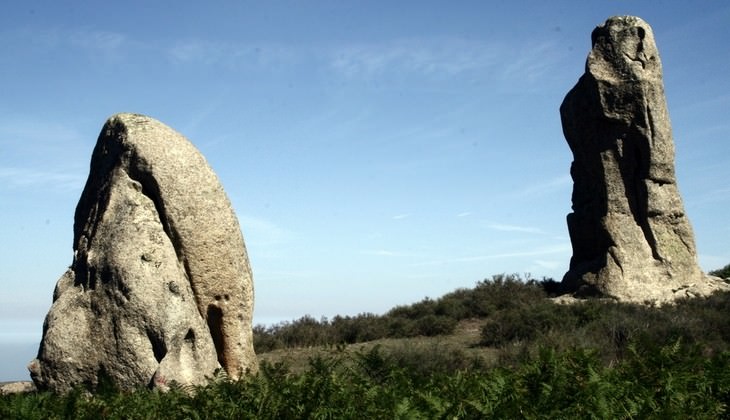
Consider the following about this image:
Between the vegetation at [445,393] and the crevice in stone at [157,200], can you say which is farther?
the crevice in stone at [157,200]

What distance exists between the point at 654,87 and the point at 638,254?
4.85 metres

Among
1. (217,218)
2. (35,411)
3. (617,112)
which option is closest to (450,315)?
(617,112)

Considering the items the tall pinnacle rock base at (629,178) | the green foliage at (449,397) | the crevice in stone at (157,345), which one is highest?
the tall pinnacle rock base at (629,178)

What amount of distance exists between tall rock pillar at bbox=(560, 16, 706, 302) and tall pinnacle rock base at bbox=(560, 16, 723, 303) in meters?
0.03

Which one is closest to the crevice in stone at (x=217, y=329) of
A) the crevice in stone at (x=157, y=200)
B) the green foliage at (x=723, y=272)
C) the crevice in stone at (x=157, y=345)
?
the crevice in stone at (x=157, y=200)

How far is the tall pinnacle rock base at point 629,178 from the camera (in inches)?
895

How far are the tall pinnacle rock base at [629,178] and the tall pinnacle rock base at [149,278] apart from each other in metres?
14.3

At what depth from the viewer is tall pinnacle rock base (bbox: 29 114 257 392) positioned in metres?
9.67

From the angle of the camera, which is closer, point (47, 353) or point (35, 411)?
point (35, 411)

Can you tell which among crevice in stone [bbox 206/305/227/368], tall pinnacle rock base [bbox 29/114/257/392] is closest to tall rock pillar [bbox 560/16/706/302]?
crevice in stone [bbox 206/305/227/368]

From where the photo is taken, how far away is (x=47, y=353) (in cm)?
991

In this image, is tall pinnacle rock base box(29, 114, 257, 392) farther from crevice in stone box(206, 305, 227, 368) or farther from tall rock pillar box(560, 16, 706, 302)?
tall rock pillar box(560, 16, 706, 302)

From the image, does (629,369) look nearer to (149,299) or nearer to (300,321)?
(149,299)

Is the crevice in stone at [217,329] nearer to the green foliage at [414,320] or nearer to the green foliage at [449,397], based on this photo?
the green foliage at [449,397]
